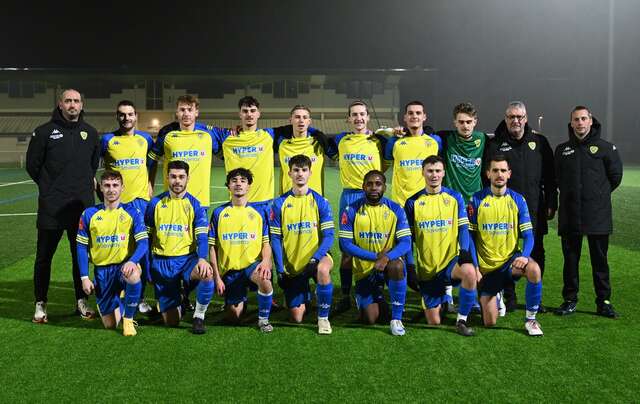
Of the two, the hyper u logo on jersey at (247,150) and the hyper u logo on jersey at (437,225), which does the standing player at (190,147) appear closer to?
the hyper u logo on jersey at (247,150)

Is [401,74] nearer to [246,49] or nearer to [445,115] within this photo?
[445,115]

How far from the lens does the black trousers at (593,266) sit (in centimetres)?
539

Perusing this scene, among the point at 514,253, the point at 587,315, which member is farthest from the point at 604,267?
the point at 514,253

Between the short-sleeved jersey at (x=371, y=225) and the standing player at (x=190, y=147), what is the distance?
148 cm

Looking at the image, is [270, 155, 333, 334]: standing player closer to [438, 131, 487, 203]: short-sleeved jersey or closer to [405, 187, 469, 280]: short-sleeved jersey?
[405, 187, 469, 280]: short-sleeved jersey

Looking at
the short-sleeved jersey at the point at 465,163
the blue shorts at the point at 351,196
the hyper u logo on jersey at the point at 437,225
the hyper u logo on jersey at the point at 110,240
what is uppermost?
the short-sleeved jersey at the point at 465,163

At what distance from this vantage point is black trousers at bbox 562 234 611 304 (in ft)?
17.7

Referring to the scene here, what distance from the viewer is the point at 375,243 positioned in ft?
16.9

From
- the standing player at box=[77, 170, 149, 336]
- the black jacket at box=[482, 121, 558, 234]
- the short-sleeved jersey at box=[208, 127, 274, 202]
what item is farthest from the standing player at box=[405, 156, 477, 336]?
the standing player at box=[77, 170, 149, 336]

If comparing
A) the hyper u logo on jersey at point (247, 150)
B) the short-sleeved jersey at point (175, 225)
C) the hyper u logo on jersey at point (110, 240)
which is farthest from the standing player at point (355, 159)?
the hyper u logo on jersey at point (110, 240)

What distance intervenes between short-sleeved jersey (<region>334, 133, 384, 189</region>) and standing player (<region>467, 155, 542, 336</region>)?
4.10 ft

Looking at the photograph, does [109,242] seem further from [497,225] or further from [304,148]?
[497,225]

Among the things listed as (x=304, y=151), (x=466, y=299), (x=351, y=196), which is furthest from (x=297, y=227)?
(x=466, y=299)

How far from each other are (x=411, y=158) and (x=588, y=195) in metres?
1.63
